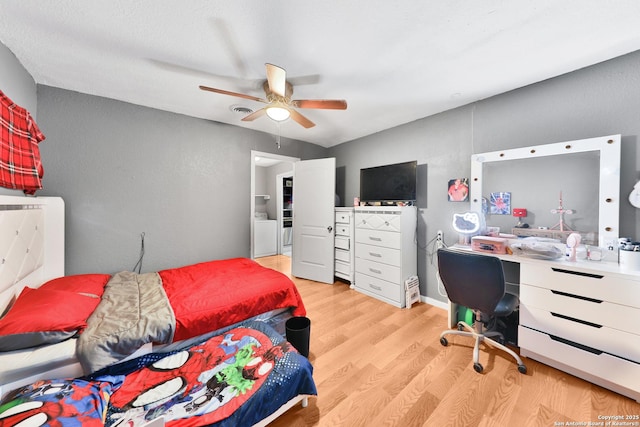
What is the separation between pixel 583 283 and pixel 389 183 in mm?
2052

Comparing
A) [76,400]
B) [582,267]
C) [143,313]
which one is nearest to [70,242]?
[143,313]

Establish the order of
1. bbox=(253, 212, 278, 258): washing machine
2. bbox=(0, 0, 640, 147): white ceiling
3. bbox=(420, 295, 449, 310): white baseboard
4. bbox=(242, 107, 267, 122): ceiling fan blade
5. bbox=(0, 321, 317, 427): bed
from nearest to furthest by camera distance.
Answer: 1. bbox=(0, 321, 317, 427): bed
2. bbox=(0, 0, 640, 147): white ceiling
3. bbox=(242, 107, 267, 122): ceiling fan blade
4. bbox=(420, 295, 449, 310): white baseboard
5. bbox=(253, 212, 278, 258): washing machine

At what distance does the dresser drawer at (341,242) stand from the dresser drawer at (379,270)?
0.29 metres

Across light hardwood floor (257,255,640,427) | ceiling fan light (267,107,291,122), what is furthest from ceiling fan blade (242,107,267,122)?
light hardwood floor (257,255,640,427)

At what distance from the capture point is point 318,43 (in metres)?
1.62

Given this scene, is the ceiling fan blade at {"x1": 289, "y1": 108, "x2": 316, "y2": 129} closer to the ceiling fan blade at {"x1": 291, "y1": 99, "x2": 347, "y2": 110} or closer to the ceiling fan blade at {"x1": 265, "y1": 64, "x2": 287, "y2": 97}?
the ceiling fan blade at {"x1": 291, "y1": 99, "x2": 347, "y2": 110}

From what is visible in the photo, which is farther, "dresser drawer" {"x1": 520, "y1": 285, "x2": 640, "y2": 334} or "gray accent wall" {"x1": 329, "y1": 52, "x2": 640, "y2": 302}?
"gray accent wall" {"x1": 329, "y1": 52, "x2": 640, "y2": 302}

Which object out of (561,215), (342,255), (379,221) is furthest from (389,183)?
(561,215)

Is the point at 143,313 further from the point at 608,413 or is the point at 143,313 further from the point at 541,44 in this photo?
the point at 541,44

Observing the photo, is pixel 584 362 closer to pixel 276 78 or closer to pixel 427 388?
pixel 427 388

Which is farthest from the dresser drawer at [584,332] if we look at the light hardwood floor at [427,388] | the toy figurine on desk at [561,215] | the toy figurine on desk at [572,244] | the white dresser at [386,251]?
the white dresser at [386,251]

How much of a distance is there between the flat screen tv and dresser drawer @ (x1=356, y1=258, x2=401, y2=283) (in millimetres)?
881

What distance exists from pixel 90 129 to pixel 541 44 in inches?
159

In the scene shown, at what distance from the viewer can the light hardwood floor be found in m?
1.36
